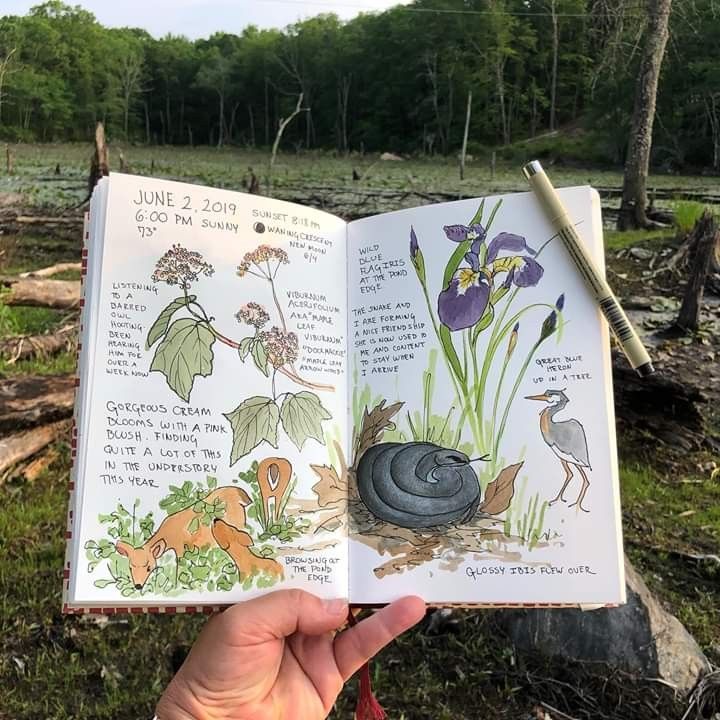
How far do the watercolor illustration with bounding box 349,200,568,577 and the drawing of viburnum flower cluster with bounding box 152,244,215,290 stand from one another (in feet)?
0.87

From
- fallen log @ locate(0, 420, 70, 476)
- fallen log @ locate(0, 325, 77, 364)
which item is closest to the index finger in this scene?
fallen log @ locate(0, 420, 70, 476)

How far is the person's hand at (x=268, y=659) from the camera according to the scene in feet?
2.79

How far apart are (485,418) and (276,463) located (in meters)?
0.28

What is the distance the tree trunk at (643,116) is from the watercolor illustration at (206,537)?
6.69 meters

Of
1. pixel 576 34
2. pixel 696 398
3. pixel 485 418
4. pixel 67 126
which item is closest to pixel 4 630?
pixel 485 418

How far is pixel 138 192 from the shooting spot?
36.3 inches

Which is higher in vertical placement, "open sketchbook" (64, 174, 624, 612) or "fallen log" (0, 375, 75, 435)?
"open sketchbook" (64, 174, 624, 612)

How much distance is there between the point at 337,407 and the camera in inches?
38.0

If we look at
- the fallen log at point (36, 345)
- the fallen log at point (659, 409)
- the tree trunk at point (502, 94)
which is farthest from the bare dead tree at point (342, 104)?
the fallen log at point (659, 409)

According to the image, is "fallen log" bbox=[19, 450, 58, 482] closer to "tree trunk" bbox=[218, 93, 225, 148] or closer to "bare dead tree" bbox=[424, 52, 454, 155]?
"bare dead tree" bbox=[424, 52, 454, 155]

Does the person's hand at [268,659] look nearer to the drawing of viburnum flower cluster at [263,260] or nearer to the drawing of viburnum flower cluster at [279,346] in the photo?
the drawing of viburnum flower cluster at [279,346]

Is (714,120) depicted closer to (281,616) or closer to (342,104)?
(342,104)

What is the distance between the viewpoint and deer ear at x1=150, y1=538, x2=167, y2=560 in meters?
0.86

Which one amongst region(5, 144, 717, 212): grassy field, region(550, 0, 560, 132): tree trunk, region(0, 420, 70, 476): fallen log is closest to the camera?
region(0, 420, 70, 476): fallen log
